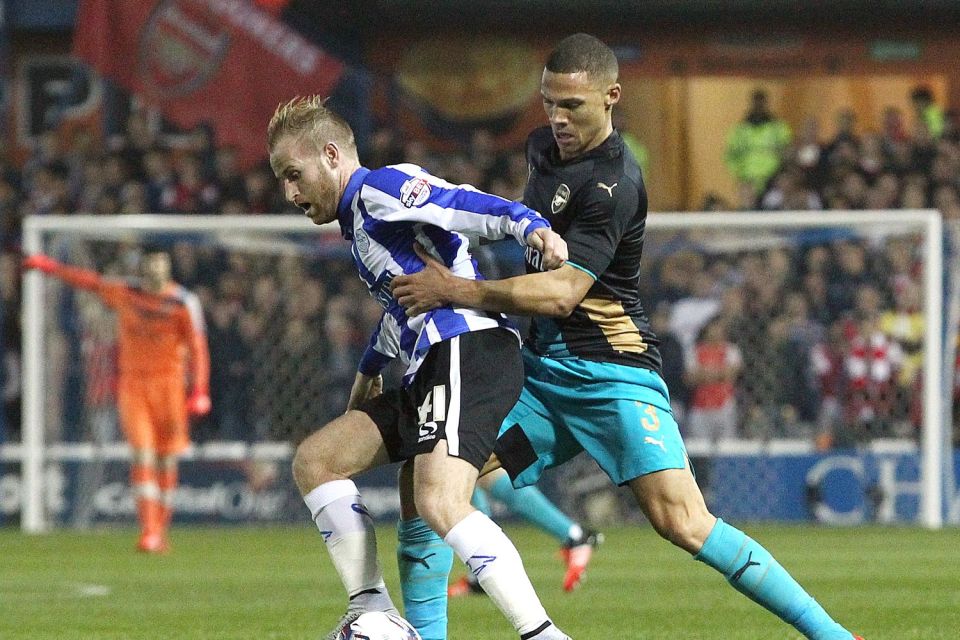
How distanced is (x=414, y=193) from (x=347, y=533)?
1.06 meters

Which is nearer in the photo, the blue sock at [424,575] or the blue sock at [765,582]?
the blue sock at [765,582]

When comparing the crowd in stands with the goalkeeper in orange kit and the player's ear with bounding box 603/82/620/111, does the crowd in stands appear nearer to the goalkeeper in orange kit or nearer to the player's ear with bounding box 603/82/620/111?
the goalkeeper in orange kit

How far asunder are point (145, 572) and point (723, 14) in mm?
11079

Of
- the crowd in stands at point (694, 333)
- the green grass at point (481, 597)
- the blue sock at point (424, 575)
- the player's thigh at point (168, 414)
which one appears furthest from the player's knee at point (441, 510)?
the crowd in stands at point (694, 333)

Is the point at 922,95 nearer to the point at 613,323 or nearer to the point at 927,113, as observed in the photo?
the point at 927,113

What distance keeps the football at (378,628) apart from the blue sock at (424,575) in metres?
0.33

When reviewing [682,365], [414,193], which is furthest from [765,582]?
[682,365]

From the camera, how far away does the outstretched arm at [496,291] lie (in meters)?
5.46

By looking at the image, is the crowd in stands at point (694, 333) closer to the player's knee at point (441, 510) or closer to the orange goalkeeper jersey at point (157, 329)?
the orange goalkeeper jersey at point (157, 329)

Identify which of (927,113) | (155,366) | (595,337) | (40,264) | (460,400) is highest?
(927,113)

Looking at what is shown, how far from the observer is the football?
5293 mm

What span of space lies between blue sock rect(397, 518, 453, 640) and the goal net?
8471 millimetres

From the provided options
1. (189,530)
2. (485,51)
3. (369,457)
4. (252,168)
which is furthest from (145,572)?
(485,51)

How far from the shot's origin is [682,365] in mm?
14555
